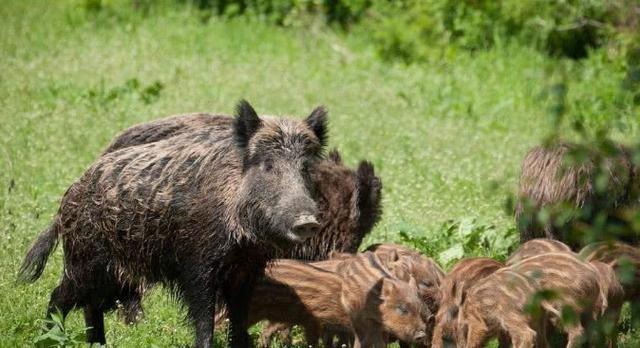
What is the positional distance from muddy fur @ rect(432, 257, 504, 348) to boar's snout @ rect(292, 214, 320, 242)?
3.28 ft

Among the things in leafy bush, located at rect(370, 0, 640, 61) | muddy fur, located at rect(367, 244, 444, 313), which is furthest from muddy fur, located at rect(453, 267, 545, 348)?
leafy bush, located at rect(370, 0, 640, 61)

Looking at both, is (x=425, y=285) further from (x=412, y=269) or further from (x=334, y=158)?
(x=334, y=158)

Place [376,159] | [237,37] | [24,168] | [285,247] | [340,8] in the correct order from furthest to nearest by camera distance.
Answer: [340,8] → [237,37] → [376,159] → [24,168] → [285,247]

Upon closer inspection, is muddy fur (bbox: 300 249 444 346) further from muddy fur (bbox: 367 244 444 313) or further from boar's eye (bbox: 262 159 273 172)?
boar's eye (bbox: 262 159 273 172)

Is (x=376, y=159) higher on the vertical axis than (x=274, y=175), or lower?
lower

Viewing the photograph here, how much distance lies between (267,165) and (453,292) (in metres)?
1.34

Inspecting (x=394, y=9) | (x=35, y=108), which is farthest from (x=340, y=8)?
(x=35, y=108)

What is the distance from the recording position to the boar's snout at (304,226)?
638cm

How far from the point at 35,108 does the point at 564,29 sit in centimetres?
740

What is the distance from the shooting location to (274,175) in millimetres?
6711

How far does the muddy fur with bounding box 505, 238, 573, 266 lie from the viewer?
7.17m

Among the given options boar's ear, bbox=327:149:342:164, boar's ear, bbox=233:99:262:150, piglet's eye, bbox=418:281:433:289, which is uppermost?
boar's ear, bbox=233:99:262:150

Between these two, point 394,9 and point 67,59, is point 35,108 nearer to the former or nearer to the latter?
point 67,59

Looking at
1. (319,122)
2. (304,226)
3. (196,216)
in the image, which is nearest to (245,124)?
(319,122)
